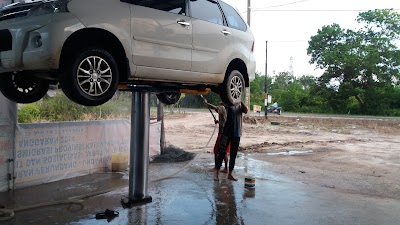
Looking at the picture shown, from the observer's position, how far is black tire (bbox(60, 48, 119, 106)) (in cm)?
382

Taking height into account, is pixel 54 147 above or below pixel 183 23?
below

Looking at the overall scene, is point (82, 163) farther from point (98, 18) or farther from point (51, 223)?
point (98, 18)

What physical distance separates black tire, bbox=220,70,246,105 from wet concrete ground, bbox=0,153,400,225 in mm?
1829

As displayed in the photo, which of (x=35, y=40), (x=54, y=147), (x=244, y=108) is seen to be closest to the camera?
(x=35, y=40)

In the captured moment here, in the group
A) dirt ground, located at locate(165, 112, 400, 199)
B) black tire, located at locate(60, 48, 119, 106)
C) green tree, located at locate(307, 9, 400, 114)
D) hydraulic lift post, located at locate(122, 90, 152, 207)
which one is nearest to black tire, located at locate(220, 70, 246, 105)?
hydraulic lift post, located at locate(122, 90, 152, 207)

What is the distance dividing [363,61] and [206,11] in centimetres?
3734

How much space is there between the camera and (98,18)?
157 inches

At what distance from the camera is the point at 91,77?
156 inches

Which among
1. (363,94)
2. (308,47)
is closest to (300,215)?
(363,94)

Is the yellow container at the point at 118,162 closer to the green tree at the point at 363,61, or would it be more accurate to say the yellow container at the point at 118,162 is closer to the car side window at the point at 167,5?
the car side window at the point at 167,5

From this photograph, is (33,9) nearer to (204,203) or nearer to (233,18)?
(233,18)

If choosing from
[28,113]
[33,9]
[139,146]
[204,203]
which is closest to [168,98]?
[139,146]

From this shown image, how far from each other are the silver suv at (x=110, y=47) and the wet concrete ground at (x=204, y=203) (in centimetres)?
198

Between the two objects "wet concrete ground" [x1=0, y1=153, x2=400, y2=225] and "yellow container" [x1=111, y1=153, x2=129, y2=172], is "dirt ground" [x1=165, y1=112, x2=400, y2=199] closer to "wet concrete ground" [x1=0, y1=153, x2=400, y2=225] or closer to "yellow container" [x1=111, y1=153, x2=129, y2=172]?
"wet concrete ground" [x1=0, y1=153, x2=400, y2=225]
